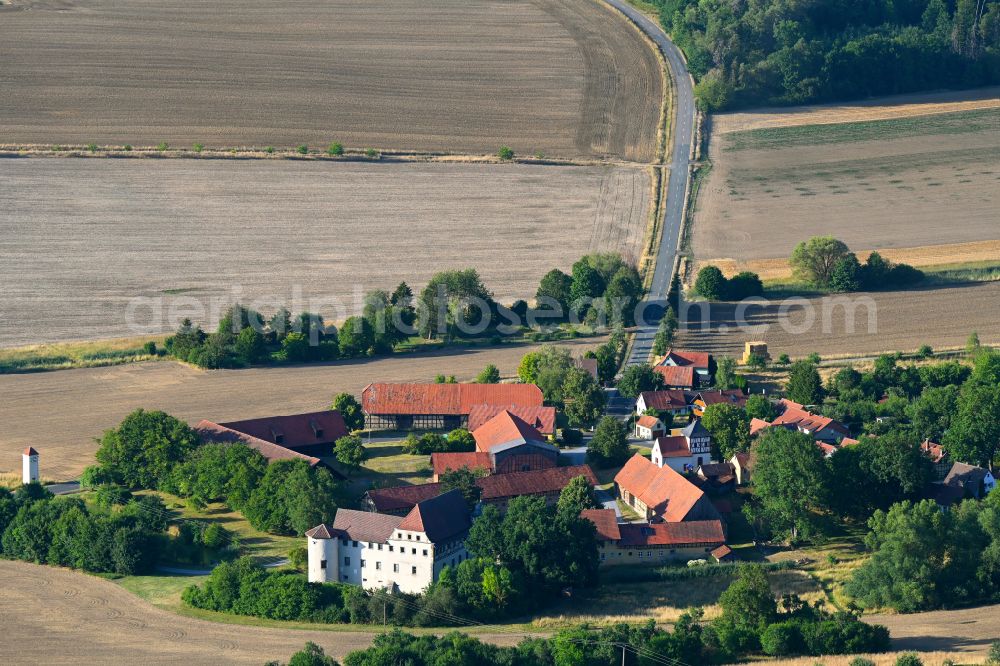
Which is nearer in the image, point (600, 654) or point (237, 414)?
point (600, 654)

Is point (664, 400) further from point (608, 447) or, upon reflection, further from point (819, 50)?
point (819, 50)

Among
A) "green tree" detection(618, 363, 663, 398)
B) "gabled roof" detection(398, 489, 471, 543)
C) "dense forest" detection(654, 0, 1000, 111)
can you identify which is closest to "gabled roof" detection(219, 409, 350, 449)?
"gabled roof" detection(398, 489, 471, 543)

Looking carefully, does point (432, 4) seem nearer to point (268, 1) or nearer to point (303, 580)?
point (268, 1)

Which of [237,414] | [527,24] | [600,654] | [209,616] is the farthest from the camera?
[527,24]

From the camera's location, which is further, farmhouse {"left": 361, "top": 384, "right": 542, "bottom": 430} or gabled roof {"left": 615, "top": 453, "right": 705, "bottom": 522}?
farmhouse {"left": 361, "top": 384, "right": 542, "bottom": 430}

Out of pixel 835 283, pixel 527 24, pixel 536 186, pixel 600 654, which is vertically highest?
pixel 527 24

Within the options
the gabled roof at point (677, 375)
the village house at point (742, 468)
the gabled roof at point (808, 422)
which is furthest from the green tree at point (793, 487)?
the gabled roof at point (677, 375)

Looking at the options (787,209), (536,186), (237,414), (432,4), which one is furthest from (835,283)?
(432,4)

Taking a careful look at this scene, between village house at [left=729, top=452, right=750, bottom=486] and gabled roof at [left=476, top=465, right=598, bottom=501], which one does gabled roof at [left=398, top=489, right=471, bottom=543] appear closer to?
gabled roof at [left=476, top=465, right=598, bottom=501]
